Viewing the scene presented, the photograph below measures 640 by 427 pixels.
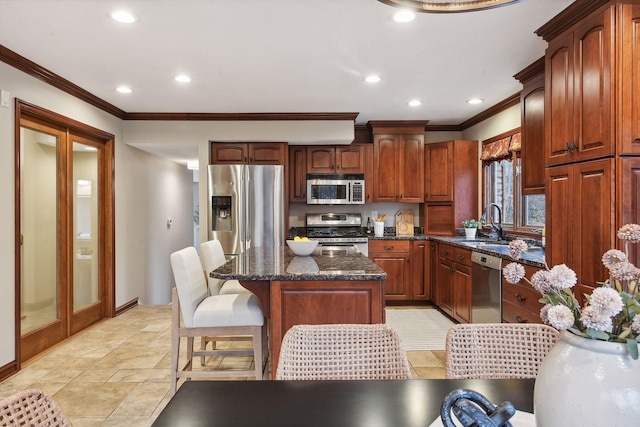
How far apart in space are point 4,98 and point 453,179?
4.55 m

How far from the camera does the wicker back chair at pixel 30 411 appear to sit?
0.76 metres

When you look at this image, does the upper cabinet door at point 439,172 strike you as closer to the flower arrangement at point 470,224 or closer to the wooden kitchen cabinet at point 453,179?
the wooden kitchen cabinet at point 453,179

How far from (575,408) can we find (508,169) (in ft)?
14.0

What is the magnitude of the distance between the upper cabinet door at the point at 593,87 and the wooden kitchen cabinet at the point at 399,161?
2.99 m

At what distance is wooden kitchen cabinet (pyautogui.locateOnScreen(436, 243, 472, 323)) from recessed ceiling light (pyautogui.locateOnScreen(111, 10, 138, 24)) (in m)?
3.33

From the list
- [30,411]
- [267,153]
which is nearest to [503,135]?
[267,153]

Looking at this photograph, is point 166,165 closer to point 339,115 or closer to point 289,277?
point 339,115

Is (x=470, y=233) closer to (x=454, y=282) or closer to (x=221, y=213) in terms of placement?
(x=454, y=282)

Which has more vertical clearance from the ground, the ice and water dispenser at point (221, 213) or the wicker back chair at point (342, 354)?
the ice and water dispenser at point (221, 213)

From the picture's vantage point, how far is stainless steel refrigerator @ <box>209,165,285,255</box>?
15.4ft

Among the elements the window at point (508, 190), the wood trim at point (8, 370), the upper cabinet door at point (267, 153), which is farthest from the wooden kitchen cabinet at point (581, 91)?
the wood trim at point (8, 370)

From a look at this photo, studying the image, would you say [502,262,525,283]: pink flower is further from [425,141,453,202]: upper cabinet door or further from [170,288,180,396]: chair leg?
[425,141,453,202]: upper cabinet door

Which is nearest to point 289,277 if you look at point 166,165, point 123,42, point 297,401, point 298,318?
point 298,318

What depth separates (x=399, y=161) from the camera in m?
5.15
